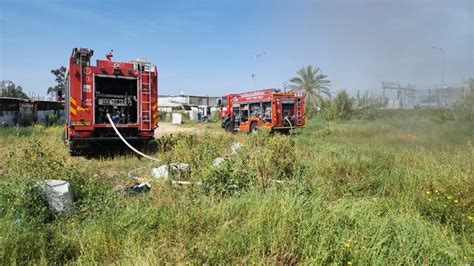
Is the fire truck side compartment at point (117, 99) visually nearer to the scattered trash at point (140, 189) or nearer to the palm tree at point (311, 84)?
the scattered trash at point (140, 189)

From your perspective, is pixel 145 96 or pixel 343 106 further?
pixel 343 106

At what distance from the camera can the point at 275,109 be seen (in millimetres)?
17062

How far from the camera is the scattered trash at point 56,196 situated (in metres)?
3.84

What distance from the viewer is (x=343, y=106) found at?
2886cm

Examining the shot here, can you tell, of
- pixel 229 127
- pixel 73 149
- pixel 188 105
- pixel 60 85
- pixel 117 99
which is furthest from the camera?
pixel 188 105

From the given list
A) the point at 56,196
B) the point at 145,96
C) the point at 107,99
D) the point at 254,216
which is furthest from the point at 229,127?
the point at 254,216

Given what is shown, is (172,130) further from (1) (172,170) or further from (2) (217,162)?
(2) (217,162)

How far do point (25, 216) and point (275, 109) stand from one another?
1438 centimetres

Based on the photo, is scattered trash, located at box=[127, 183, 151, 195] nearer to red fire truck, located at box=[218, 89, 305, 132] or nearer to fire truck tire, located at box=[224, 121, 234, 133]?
red fire truck, located at box=[218, 89, 305, 132]

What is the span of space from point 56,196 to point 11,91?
39409 mm

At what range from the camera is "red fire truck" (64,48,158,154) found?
870 centimetres

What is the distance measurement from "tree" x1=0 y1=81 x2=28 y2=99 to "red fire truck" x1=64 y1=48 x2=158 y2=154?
31.1m

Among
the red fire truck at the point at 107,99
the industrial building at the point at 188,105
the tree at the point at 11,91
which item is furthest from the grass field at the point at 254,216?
the tree at the point at 11,91

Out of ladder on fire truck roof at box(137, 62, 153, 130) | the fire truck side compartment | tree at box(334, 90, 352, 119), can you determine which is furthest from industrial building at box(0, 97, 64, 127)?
tree at box(334, 90, 352, 119)
